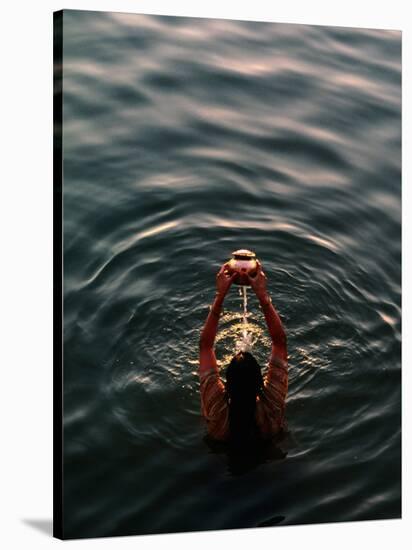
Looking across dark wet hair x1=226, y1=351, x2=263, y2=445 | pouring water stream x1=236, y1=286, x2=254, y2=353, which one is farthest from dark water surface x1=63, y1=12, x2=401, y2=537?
dark wet hair x1=226, y1=351, x2=263, y2=445

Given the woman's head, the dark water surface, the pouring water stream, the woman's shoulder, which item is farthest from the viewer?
the pouring water stream

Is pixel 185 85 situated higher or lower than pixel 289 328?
higher

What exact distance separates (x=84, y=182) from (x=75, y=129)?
1.13ft

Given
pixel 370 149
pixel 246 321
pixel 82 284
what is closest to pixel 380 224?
pixel 370 149

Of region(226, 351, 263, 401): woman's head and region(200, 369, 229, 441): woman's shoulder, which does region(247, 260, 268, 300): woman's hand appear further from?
region(200, 369, 229, 441): woman's shoulder

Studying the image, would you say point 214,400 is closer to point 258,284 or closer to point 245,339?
point 258,284

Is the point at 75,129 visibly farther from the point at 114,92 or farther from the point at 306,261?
the point at 306,261

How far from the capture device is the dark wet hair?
Result: 764cm

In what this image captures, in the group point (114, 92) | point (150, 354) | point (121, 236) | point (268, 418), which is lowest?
point (268, 418)

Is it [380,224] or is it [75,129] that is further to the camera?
[380,224]

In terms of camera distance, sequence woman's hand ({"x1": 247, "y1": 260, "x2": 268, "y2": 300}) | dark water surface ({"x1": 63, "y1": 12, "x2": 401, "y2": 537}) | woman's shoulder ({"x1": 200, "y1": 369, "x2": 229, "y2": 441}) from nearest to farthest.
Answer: woman's hand ({"x1": 247, "y1": 260, "x2": 268, "y2": 300}), woman's shoulder ({"x1": 200, "y1": 369, "x2": 229, "y2": 441}), dark water surface ({"x1": 63, "y1": 12, "x2": 401, "y2": 537})

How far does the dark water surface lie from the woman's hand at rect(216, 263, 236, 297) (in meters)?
0.66

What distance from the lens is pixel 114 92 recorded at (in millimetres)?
8047

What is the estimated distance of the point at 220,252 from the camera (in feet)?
28.2
